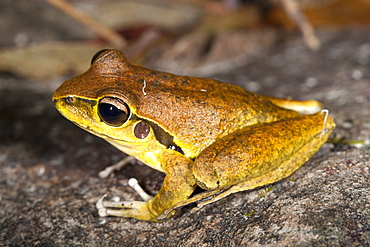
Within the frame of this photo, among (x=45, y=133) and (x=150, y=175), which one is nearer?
(x=150, y=175)

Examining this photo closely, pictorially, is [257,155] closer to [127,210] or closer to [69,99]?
[127,210]

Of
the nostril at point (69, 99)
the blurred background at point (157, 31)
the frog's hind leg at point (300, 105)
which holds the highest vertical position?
the blurred background at point (157, 31)

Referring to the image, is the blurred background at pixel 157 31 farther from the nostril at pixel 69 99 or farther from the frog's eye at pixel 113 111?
the frog's eye at pixel 113 111

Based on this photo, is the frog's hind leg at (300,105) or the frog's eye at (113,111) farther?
the frog's hind leg at (300,105)

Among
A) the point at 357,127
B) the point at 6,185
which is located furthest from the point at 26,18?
the point at 357,127

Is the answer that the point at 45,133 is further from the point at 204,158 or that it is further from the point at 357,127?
the point at 357,127

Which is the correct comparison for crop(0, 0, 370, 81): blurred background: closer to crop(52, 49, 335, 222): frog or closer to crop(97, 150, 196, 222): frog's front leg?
crop(52, 49, 335, 222): frog

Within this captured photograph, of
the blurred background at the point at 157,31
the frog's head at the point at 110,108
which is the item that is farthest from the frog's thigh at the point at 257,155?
the blurred background at the point at 157,31
